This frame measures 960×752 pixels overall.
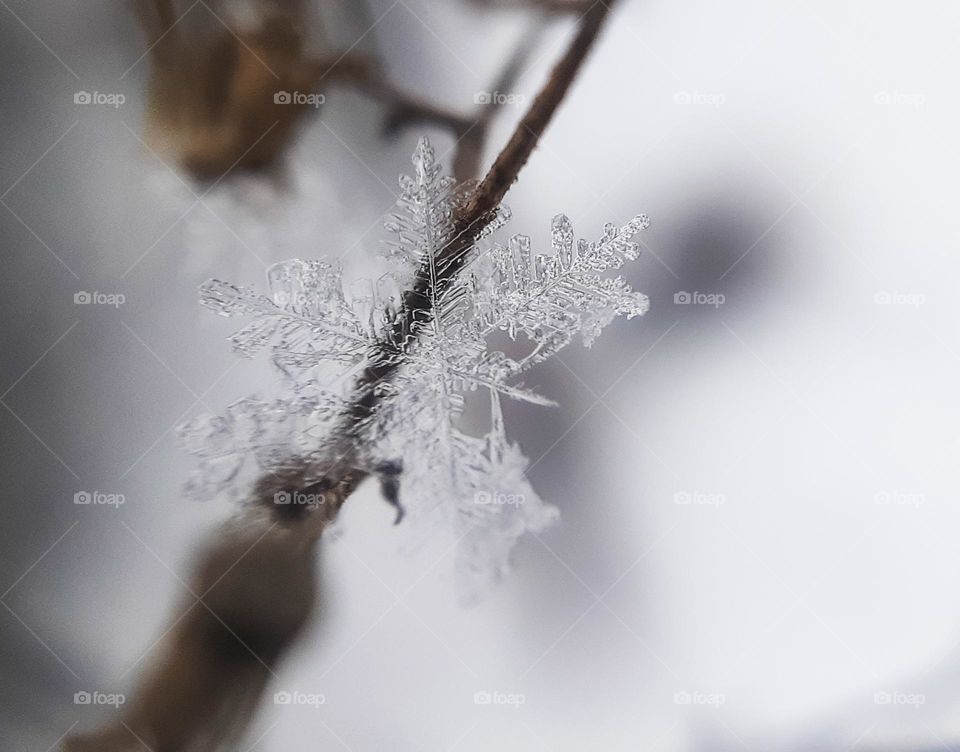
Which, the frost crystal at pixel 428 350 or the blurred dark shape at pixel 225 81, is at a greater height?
the blurred dark shape at pixel 225 81

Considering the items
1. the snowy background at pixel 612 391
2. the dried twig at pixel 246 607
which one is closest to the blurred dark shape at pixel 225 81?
the snowy background at pixel 612 391

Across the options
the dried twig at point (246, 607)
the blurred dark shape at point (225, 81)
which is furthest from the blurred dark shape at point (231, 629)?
the blurred dark shape at point (225, 81)

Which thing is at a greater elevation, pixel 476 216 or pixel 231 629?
pixel 476 216

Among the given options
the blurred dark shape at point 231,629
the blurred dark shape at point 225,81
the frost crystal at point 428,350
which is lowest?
the blurred dark shape at point 231,629

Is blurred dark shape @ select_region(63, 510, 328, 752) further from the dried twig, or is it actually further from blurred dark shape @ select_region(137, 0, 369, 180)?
blurred dark shape @ select_region(137, 0, 369, 180)

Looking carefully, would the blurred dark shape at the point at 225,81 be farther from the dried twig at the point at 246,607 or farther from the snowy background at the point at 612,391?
the dried twig at the point at 246,607

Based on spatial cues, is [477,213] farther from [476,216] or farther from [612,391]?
[612,391]

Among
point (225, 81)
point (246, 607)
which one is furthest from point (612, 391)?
point (225, 81)
